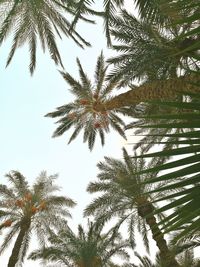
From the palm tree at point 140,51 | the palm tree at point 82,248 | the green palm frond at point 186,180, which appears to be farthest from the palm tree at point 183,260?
the green palm frond at point 186,180

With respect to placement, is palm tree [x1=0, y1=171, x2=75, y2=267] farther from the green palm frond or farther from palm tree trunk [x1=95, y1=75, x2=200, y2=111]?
the green palm frond

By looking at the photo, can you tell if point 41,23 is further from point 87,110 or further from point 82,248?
point 82,248

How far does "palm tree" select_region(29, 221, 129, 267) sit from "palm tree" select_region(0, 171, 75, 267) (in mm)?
1137

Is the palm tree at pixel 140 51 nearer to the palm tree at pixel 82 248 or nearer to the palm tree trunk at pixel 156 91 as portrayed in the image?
the palm tree trunk at pixel 156 91

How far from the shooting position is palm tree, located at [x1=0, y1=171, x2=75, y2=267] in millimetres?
20531

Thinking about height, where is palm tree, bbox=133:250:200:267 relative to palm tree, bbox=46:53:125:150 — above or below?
below

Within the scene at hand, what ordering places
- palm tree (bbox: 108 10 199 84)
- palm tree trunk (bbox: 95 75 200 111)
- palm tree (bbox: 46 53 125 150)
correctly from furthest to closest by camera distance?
palm tree (bbox: 46 53 125 150) < palm tree (bbox: 108 10 199 84) < palm tree trunk (bbox: 95 75 200 111)

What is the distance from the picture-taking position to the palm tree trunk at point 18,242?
19.1 m

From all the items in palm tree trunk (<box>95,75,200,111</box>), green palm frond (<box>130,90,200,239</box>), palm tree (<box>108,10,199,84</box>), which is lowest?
green palm frond (<box>130,90,200,239</box>)

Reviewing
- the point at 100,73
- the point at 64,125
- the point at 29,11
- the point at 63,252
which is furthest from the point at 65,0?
the point at 63,252

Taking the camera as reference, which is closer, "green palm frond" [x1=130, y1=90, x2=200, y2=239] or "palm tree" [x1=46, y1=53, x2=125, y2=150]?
"green palm frond" [x1=130, y1=90, x2=200, y2=239]

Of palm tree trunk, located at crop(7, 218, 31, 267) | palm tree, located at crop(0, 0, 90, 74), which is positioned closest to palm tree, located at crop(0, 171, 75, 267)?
palm tree trunk, located at crop(7, 218, 31, 267)

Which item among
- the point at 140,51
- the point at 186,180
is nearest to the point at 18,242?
the point at 140,51

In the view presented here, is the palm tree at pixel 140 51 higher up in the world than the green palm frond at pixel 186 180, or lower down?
higher up
